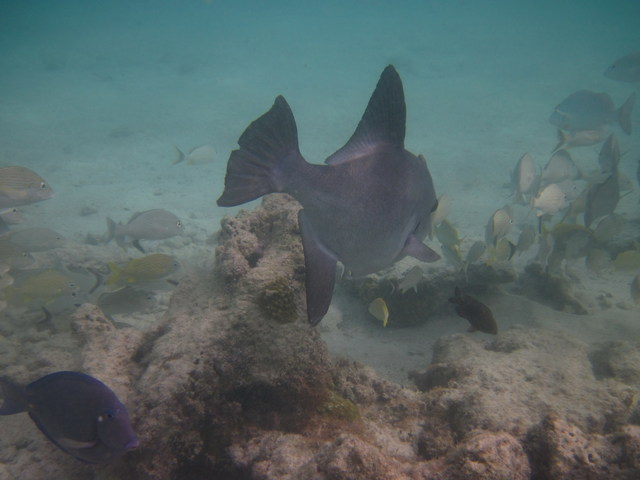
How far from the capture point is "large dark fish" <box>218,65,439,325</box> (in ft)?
5.60

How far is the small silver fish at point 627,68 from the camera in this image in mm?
14594

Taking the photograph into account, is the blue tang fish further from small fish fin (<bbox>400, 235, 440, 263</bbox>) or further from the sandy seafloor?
the sandy seafloor

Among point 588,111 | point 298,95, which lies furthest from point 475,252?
point 298,95

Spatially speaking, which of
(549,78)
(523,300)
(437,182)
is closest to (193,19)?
(549,78)

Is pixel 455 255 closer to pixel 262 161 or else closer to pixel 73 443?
pixel 262 161

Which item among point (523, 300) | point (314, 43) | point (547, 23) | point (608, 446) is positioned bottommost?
point (523, 300)

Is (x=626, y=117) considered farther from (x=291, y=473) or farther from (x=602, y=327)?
(x=291, y=473)

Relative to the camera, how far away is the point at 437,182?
1511 centimetres

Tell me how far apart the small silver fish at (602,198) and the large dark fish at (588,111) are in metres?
6.29

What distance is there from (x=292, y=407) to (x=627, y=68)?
20.4 meters

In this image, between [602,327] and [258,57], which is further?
[258,57]

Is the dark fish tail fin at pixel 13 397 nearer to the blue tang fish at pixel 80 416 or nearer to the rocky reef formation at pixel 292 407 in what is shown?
the blue tang fish at pixel 80 416

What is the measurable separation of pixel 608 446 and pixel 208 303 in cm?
240

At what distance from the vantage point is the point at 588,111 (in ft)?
35.9
